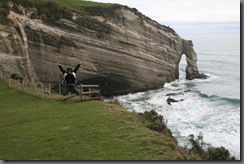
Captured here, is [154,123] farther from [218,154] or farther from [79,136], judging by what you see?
[79,136]

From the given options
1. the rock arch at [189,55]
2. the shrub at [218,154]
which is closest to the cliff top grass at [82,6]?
the rock arch at [189,55]

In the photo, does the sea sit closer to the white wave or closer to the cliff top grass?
the white wave

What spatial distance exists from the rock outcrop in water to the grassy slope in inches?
772

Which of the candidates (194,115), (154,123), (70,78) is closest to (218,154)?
(154,123)

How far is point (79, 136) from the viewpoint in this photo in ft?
42.6

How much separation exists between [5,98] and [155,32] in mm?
32657

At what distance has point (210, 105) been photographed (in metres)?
40.3

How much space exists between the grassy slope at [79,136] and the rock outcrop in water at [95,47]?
19.6 metres

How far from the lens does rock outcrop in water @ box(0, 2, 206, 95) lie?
3801cm

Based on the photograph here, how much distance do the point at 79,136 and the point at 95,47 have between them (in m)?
31.0

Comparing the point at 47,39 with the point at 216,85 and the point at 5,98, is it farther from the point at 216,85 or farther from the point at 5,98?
the point at 216,85

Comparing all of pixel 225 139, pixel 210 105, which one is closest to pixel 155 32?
pixel 210 105

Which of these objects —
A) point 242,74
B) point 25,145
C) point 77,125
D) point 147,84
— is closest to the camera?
point 242,74

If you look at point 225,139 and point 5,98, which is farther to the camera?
point 225,139
